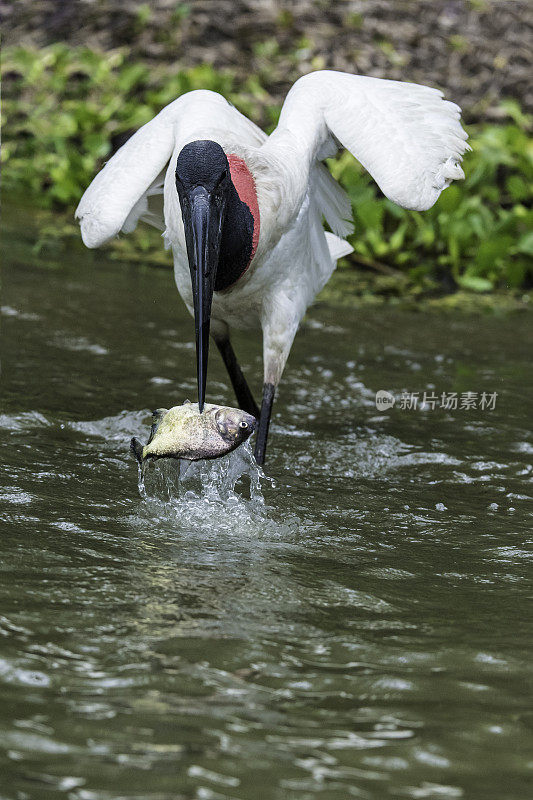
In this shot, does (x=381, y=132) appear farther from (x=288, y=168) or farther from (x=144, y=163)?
(x=144, y=163)

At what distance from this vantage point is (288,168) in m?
4.24

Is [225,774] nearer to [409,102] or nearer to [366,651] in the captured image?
[366,651]

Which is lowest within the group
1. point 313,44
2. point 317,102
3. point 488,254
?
point 488,254

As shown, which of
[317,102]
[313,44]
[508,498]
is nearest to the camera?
[508,498]

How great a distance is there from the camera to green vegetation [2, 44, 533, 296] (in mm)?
7734

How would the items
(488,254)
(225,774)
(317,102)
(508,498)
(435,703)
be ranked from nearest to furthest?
(225,774) < (435,703) < (508,498) < (317,102) < (488,254)

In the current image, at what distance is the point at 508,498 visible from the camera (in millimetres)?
4086

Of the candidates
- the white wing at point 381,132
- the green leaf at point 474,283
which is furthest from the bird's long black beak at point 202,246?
the green leaf at point 474,283

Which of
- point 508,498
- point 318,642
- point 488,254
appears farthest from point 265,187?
point 488,254

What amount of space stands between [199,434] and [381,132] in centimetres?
167

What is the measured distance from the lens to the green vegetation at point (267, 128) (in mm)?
7734

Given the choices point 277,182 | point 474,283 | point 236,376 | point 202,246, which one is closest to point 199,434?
point 202,246

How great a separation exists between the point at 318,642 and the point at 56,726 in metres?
0.73

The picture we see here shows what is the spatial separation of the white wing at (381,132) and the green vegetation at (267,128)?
295cm
